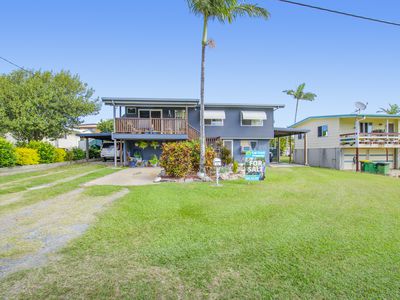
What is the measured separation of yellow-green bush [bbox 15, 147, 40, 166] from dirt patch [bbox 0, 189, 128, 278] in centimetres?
1003

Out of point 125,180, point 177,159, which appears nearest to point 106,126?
point 125,180

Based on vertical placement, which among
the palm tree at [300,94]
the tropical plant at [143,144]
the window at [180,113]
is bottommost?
the tropical plant at [143,144]

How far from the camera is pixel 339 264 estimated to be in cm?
290

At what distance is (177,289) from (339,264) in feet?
7.26

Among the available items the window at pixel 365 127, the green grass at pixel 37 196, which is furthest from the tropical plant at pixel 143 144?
the window at pixel 365 127

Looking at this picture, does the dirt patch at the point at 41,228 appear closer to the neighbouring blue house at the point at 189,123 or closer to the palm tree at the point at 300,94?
the neighbouring blue house at the point at 189,123

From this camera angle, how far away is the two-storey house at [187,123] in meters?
15.7

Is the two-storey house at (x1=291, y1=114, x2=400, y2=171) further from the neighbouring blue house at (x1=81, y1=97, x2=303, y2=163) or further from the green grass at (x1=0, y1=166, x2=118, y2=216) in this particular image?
the green grass at (x1=0, y1=166, x2=118, y2=216)

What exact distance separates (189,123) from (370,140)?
1510 cm

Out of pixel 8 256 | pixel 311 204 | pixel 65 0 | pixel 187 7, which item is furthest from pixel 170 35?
pixel 8 256

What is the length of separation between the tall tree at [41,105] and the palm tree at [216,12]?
15.0 m

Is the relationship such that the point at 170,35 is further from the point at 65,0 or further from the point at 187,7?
the point at 65,0

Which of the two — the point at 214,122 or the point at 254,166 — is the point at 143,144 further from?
the point at 254,166

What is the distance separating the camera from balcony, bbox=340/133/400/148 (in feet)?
56.6
